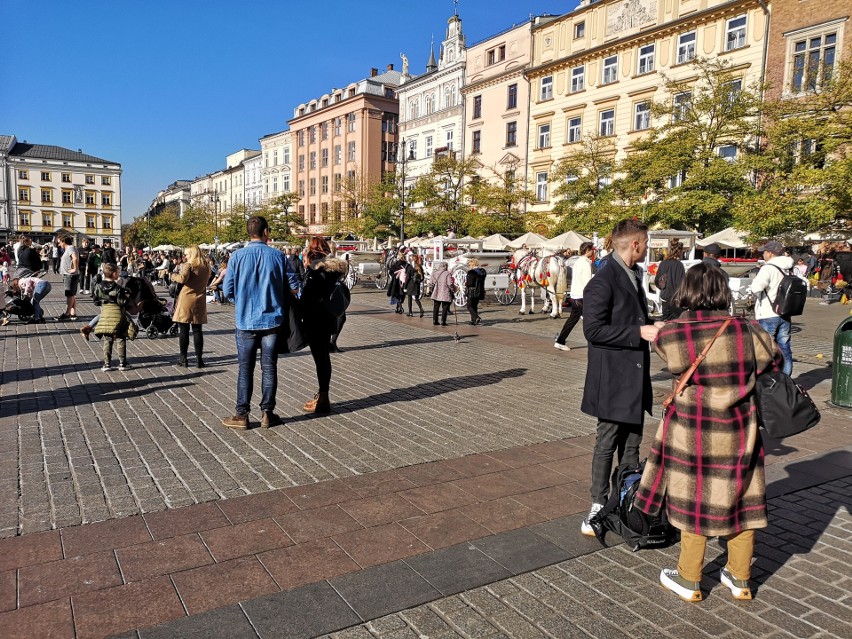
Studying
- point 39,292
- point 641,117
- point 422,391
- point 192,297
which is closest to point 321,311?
point 422,391

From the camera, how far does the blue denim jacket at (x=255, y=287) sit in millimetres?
5844

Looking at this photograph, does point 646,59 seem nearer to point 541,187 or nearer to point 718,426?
point 541,187

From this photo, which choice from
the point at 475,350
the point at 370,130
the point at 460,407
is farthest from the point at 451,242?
the point at 370,130

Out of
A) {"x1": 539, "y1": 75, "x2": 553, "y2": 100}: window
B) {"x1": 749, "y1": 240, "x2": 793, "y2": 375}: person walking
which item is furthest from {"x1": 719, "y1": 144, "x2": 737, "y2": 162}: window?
{"x1": 749, "y1": 240, "x2": 793, "y2": 375}: person walking

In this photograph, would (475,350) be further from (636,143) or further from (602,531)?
(636,143)

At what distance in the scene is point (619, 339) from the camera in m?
3.46

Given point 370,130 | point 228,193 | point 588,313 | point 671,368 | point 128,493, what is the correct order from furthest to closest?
point 228,193, point 370,130, point 128,493, point 588,313, point 671,368

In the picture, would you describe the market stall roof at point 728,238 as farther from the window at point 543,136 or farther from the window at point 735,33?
the window at point 543,136

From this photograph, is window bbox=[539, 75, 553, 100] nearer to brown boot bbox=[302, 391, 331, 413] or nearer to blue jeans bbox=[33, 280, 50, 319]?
blue jeans bbox=[33, 280, 50, 319]

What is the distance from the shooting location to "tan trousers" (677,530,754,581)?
118 inches

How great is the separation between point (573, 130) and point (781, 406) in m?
38.4

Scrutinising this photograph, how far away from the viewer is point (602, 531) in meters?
3.63

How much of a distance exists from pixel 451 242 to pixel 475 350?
15571 millimetres

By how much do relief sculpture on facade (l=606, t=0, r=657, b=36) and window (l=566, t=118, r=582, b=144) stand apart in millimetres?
4930
